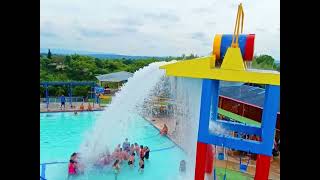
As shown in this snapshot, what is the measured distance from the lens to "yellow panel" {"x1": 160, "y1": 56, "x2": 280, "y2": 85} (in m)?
2.03

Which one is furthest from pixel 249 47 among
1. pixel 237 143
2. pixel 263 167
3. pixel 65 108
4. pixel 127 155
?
pixel 65 108

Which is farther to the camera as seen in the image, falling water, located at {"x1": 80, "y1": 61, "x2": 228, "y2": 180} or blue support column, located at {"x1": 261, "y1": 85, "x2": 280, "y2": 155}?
falling water, located at {"x1": 80, "y1": 61, "x2": 228, "y2": 180}

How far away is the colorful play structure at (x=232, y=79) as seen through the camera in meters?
2.06

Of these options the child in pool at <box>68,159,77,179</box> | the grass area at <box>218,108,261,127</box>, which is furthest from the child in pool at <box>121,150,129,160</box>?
the grass area at <box>218,108,261,127</box>

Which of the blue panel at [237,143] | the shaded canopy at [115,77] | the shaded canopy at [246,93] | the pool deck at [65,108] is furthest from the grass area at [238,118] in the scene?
the shaded canopy at [115,77]

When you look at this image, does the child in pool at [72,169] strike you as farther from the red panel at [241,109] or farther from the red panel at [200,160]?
the red panel at [241,109]

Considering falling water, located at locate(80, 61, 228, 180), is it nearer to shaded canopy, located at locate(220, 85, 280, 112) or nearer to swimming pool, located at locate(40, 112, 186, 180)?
swimming pool, located at locate(40, 112, 186, 180)

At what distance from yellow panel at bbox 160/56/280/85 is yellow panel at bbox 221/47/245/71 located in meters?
0.02

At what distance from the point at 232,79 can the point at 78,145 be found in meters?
2.57

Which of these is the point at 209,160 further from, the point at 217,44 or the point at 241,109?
the point at 241,109
